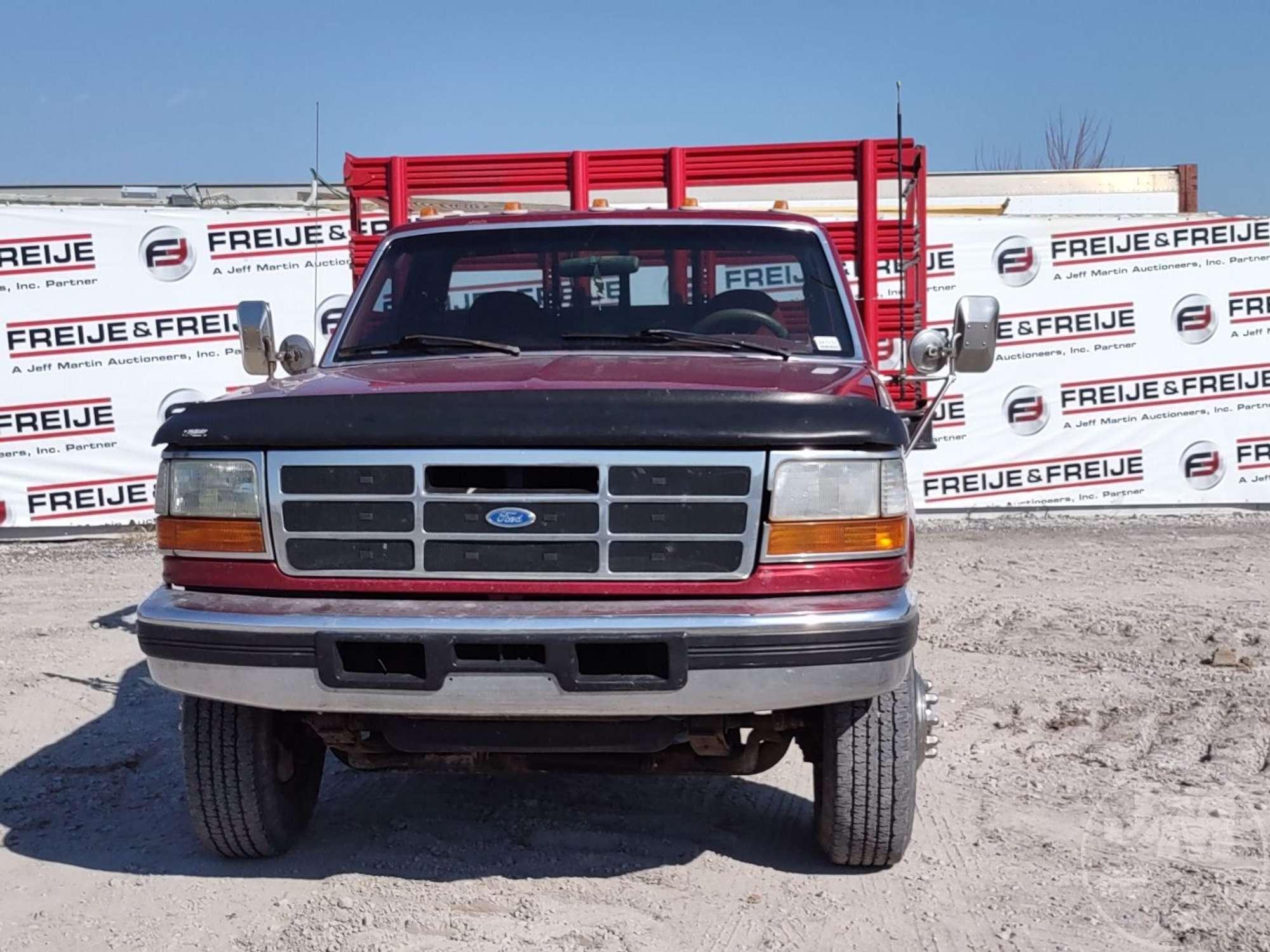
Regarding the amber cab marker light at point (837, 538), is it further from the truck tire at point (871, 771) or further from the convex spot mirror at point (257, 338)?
the convex spot mirror at point (257, 338)

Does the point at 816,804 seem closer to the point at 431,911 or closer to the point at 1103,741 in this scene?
the point at 431,911

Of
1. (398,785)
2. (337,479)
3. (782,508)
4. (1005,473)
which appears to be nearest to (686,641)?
(782,508)

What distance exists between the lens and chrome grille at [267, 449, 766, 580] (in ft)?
10.5

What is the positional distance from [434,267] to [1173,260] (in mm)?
8647

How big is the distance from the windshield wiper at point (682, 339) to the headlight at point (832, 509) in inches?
34.8

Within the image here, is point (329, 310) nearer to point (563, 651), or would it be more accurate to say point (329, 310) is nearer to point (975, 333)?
point (975, 333)

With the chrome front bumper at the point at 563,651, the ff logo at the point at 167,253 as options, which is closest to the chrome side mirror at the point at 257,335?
the chrome front bumper at the point at 563,651

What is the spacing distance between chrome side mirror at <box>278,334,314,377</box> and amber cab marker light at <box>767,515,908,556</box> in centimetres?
255

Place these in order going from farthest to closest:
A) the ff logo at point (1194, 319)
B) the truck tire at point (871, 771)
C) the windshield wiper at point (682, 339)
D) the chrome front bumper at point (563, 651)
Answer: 1. the ff logo at point (1194, 319)
2. the windshield wiper at point (682, 339)
3. the truck tire at point (871, 771)
4. the chrome front bumper at point (563, 651)

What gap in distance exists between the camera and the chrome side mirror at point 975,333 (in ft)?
14.2

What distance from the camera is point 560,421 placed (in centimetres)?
Result: 320

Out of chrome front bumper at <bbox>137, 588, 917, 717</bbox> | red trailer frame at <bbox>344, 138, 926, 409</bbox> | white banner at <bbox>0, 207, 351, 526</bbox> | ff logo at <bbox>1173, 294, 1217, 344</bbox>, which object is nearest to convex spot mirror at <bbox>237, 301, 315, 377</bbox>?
chrome front bumper at <bbox>137, 588, 917, 717</bbox>

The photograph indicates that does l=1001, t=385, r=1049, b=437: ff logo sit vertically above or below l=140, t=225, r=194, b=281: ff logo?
below

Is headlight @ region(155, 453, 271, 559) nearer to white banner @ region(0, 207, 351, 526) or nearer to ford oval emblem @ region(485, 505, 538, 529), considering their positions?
ford oval emblem @ region(485, 505, 538, 529)
